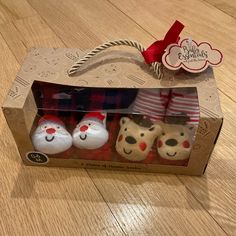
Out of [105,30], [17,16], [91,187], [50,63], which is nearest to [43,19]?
[17,16]

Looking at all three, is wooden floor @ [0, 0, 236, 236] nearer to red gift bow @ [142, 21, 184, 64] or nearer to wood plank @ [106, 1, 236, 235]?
wood plank @ [106, 1, 236, 235]

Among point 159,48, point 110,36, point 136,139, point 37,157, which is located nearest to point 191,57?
point 159,48

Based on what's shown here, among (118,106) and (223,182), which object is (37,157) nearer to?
(118,106)

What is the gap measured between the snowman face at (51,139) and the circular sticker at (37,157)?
0.06ft

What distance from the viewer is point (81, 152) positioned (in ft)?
1.86

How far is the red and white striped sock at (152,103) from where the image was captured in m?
0.55

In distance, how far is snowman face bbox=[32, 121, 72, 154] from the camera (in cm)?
53

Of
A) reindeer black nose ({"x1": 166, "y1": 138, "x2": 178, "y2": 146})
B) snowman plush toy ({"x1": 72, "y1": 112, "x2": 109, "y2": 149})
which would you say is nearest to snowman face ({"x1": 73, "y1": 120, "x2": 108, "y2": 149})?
snowman plush toy ({"x1": 72, "y1": 112, "x2": 109, "y2": 149})

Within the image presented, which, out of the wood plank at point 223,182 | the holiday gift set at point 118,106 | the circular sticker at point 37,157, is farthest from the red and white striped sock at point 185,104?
the circular sticker at point 37,157

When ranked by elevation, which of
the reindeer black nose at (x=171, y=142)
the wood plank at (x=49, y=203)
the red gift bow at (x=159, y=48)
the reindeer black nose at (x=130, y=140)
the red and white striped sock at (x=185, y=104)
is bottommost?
the wood plank at (x=49, y=203)

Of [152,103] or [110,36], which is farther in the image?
[110,36]

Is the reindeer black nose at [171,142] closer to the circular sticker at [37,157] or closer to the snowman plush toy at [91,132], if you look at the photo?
the snowman plush toy at [91,132]

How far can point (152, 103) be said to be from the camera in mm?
551

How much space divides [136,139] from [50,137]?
0.14 m
